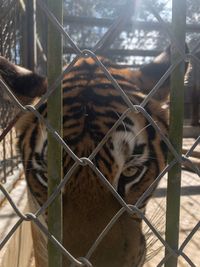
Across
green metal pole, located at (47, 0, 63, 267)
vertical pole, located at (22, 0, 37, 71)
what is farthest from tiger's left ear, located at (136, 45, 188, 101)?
vertical pole, located at (22, 0, 37, 71)

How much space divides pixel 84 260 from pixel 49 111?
14.5 inches

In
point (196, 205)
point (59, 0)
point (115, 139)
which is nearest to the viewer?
point (59, 0)

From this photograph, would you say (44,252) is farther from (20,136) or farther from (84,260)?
(84,260)

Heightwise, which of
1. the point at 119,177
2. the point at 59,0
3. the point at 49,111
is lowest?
the point at 119,177

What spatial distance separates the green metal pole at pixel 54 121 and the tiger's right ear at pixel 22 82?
3.37 ft

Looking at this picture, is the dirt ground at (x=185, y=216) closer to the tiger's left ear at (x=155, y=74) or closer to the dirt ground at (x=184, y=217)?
the dirt ground at (x=184, y=217)

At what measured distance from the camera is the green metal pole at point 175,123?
1.02 meters

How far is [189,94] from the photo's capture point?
830cm

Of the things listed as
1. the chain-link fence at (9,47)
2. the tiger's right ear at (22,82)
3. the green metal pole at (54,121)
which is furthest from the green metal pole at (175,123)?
the chain-link fence at (9,47)

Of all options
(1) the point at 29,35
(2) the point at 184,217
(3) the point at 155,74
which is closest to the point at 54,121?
(3) the point at 155,74

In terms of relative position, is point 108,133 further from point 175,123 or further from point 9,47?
point 9,47

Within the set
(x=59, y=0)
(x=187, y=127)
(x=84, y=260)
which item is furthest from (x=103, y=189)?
(x=187, y=127)

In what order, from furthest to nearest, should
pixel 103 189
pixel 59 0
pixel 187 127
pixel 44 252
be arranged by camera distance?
1. pixel 187 127
2. pixel 44 252
3. pixel 103 189
4. pixel 59 0

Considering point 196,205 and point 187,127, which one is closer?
point 196,205
